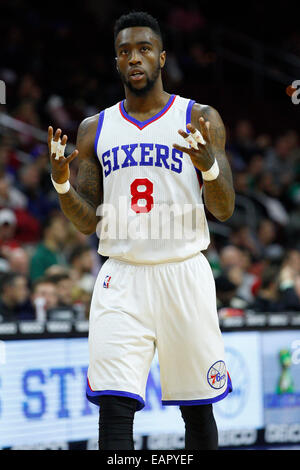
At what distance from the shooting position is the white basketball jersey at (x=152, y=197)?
13.1 feet

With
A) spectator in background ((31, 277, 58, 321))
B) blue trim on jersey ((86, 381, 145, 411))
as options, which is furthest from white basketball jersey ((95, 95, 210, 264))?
spectator in background ((31, 277, 58, 321))

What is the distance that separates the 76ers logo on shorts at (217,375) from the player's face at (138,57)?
4.60 feet

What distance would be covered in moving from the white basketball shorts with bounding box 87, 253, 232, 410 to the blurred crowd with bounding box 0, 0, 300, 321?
2.85m

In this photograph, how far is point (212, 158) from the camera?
373 centimetres

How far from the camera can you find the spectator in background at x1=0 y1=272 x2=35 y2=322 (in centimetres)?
730

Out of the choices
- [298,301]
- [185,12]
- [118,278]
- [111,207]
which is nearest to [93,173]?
[111,207]

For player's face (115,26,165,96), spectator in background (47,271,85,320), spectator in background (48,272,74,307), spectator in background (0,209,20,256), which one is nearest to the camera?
player's face (115,26,165,96)

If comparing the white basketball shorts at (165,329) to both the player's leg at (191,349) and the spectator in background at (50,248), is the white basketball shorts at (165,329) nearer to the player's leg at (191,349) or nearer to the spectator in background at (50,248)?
the player's leg at (191,349)

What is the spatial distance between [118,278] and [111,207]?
357 mm

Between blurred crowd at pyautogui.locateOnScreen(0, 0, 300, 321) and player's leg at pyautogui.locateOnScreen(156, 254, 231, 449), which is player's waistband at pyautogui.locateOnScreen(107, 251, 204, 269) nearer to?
player's leg at pyautogui.locateOnScreen(156, 254, 231, 449)

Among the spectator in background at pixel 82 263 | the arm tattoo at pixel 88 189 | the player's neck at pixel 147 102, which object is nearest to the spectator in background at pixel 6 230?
the spectator in background at pixel 82 263

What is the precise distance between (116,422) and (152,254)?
82 centimetres

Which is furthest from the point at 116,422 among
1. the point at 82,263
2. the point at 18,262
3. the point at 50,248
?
the point at 50,248

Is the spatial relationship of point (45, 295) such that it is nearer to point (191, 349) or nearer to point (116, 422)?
point (191, 349)
